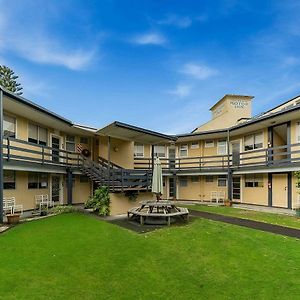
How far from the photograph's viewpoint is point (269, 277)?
5.25m

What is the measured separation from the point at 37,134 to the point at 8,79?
3309 centimetres

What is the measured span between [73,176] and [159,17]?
40.9 ft

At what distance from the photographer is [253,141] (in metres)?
18.8

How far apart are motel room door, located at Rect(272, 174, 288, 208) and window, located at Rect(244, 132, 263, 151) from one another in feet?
8.52

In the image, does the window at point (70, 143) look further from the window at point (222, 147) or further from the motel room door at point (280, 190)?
the motel room door at point (280, 190)

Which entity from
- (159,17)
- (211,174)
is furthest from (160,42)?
(211,174)

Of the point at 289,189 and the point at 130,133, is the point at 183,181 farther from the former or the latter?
the point at 130,133

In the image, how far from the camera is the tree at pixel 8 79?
137 feet

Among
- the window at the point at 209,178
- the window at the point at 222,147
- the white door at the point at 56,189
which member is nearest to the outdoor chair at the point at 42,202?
the white door at the point at 56,189

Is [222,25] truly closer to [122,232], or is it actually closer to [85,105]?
[122,232]

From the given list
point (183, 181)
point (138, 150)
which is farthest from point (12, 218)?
Answer: point (183, 181)

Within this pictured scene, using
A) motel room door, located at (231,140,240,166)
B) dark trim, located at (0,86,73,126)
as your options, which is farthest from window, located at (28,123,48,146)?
motel room door, located at (231,140,240,166)

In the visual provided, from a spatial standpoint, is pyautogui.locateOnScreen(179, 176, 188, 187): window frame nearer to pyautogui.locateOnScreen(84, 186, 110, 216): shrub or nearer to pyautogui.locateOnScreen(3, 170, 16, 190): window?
pyautogui.locateOnScreen(84, 186, 110, 216): shrub

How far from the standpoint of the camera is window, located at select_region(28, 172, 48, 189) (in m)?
14.8
